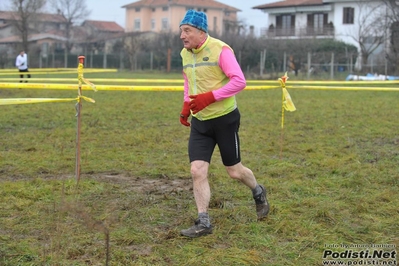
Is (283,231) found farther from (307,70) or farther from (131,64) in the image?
(131,64)

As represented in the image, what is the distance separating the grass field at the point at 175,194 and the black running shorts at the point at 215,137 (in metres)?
0.65

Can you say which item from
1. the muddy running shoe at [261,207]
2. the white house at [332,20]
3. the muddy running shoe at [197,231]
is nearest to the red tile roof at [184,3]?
the white house at [332,20]

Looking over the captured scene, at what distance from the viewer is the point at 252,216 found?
584 cm

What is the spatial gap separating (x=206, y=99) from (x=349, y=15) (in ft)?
173

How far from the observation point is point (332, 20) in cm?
5675

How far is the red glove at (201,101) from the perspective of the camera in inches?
201

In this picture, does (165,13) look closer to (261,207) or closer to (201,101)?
(261,207)

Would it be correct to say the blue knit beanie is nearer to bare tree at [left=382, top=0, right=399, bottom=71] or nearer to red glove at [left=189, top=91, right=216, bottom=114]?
red glove at [left=189, top=91, right=216, bottom=114]

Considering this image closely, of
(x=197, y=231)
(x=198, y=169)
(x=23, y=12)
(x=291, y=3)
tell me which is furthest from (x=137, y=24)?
(x=197, y=231)

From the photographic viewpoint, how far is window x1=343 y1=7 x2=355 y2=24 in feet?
180

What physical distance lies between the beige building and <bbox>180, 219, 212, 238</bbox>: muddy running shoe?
74461mm

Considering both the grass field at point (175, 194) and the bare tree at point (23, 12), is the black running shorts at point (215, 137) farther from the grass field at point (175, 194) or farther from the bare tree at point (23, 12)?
the bare tree at point (23, 12)

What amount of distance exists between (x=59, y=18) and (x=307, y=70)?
4937 centimetres

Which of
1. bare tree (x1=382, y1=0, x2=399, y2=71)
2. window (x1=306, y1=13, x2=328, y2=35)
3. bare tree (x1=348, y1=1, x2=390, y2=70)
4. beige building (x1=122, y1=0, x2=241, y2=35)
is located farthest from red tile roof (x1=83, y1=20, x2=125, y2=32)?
bare tree (x1=382, y1=0, x2=399, y2=71)
